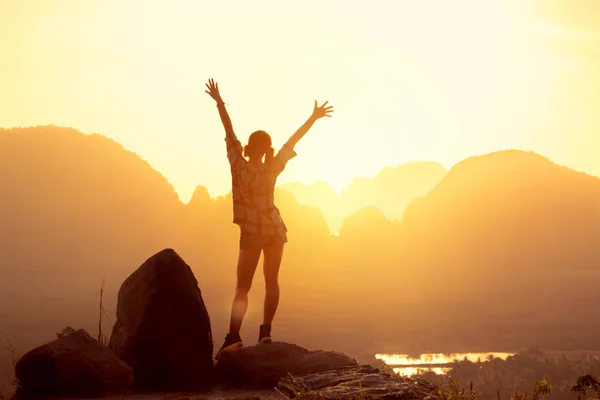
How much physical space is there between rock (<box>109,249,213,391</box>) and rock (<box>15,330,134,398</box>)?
1.70 ft

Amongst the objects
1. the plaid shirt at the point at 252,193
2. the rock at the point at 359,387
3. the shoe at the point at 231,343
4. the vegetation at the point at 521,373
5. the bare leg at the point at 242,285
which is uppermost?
the plaid shirt at the point at 252,193

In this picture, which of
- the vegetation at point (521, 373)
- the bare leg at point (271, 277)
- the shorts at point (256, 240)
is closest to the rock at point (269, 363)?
the bare leg at point (271, 277)

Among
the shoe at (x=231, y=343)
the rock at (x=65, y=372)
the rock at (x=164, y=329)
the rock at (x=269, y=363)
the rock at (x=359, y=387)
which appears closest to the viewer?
the rock at (x=359, y=387)

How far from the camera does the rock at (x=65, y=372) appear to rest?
21.3ft

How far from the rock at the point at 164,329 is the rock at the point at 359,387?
1.29 metres

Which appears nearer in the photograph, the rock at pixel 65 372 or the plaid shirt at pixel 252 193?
the rock at pixel 65 372

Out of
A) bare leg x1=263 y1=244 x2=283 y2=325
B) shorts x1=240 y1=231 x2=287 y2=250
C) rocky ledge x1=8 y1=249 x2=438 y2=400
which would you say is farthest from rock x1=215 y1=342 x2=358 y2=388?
shorts x1=240 y1=231 x2=287 y2=250

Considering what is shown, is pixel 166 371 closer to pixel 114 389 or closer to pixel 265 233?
pixel 114 389

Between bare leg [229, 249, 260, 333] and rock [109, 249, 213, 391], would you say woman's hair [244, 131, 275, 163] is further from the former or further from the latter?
rock [109, 249, 213, 391]

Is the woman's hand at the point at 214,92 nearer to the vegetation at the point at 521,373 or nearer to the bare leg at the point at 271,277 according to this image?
the bare leg at the point at 271,277

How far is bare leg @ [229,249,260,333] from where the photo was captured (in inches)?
316

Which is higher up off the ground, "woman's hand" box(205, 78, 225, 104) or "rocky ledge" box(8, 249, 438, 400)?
"woman's hand" box(205, 78, 225, 104)

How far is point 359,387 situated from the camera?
221 inches

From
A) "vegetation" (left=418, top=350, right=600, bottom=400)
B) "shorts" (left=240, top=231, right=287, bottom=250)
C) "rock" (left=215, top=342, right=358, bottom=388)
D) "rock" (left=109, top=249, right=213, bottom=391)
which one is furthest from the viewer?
"vegetation" (left=418, top=350, right=600, bottom=400)
